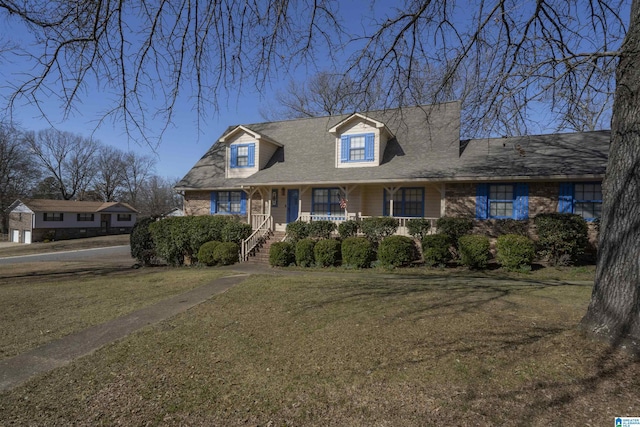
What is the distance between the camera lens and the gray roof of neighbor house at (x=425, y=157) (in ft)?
41.1

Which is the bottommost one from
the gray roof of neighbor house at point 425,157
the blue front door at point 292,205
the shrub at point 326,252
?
the shrub at point 326,252

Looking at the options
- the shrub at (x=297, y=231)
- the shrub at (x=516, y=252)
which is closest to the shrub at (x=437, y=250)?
the shrub at (x=516, y=252)

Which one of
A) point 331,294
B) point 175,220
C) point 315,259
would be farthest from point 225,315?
point 175,220

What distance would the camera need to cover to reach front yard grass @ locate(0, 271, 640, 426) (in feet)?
9.57

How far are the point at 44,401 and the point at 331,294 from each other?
16.1ft

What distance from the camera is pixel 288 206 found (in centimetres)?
1738

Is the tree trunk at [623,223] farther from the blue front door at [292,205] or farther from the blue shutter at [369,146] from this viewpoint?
the blue front door at [292,205]

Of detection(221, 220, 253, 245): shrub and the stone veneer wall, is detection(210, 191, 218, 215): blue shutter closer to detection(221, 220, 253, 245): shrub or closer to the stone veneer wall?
the stone veneer wall

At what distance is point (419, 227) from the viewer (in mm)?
12695

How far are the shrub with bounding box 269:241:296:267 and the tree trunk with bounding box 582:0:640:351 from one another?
979 cm

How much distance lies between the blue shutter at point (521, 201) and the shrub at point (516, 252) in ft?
7.54

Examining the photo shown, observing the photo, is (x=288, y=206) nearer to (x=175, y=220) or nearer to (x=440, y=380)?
(x=175, y=220)

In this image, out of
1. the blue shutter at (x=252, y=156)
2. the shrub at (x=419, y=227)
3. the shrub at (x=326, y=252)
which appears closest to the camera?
the shrub at (x=326, y=252)

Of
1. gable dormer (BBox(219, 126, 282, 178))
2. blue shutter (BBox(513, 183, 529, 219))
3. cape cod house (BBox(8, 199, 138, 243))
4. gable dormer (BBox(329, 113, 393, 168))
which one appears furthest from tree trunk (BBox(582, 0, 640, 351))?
cape cod house (BBox(8, 199, 138, 243))
